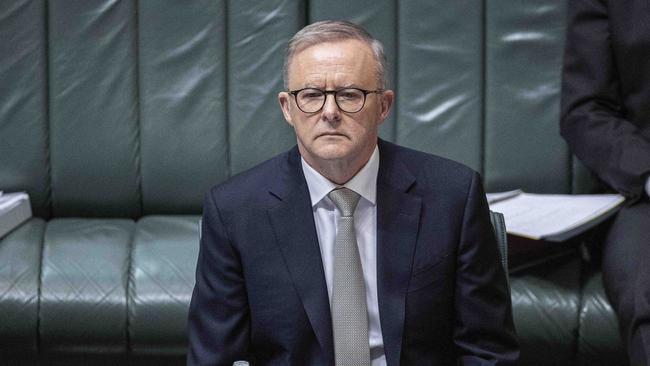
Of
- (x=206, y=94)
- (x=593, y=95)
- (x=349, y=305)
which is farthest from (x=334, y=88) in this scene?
(x=206, y=94)

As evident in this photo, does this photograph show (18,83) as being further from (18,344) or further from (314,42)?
(314,42)

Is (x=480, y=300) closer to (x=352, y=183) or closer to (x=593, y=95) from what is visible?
(x=352, y=183)

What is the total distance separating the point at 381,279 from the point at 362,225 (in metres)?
0.11

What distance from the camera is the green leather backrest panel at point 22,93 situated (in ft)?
9.02

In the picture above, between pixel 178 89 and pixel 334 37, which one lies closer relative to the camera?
pixel 334 37

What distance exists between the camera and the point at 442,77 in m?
2.72

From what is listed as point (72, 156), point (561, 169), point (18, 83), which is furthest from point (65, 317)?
point (561, 169)

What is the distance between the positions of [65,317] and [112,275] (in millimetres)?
148

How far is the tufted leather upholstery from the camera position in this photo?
2705 mm

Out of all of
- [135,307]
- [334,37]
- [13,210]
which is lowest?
[135,307]

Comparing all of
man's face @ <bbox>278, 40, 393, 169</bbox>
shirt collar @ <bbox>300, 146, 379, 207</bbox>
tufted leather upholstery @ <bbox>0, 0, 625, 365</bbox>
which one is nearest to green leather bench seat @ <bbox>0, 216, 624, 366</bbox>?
tufted leather upholstery @ <bbox>0, 0, 625, 365</bbox>

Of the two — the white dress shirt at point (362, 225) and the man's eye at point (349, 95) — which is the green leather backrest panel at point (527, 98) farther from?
the man's eye at point (349, 95)

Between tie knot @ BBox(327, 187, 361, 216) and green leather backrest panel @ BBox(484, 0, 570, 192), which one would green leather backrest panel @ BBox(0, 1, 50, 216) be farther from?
tie knot @ BBox(327, 187, 361, 216)

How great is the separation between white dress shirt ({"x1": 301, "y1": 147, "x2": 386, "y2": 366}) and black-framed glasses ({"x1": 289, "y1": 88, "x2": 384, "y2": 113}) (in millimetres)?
131
